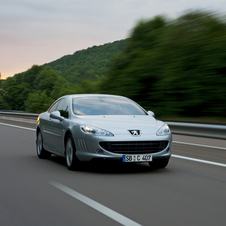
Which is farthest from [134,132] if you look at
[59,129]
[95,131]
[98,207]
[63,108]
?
[98,207]

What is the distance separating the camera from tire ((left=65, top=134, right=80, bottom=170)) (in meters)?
8.12

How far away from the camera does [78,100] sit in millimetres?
9242

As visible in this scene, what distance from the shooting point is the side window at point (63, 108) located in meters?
9.06

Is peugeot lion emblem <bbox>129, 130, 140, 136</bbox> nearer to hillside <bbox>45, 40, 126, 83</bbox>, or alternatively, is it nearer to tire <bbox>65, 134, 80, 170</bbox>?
tire <bbox>65, 134, 80, 170</bbox>

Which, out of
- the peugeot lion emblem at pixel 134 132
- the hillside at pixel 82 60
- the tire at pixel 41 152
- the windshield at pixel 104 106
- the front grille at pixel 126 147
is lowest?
the tire at pixel 41 152

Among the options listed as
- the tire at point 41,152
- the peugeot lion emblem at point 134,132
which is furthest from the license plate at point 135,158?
the tire at point 41,152

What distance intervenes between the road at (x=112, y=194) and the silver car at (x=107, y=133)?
1.06ft

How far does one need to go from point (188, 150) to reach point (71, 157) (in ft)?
13.5

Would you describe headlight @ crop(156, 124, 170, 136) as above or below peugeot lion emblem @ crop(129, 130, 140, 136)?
below

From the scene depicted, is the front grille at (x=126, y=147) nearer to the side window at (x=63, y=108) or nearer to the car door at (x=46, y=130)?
the side window at (x=63, y=108)

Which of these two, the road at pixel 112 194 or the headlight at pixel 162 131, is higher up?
the headlight at pixel 162 131

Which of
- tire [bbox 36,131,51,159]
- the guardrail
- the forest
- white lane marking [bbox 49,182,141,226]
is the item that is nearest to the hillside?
the forest

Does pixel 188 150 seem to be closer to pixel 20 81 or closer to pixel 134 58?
pixel 134 58

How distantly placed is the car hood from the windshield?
38cm
